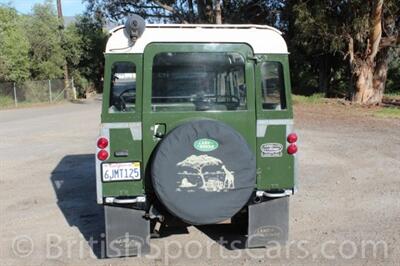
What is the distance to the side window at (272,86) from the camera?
544cm

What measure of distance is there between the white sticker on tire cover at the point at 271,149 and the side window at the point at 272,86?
0.39 m

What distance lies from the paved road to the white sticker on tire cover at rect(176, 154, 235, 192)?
77cm

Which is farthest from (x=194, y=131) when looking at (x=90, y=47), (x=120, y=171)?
(x=90, y=47)

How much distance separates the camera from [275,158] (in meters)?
5.48

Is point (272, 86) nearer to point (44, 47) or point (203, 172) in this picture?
point (203, 172)

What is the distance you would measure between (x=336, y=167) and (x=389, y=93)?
2567cm

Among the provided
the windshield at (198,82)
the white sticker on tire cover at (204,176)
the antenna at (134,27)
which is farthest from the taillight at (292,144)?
the antenna at (134,27)

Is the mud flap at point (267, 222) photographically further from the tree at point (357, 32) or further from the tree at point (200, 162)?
the tree at point (357, 32)

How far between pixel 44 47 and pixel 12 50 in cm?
483

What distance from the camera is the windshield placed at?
5.38 metres

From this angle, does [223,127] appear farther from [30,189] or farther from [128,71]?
[30,189]

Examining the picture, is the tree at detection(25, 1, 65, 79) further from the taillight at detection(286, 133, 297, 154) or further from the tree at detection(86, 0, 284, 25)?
the taillight at detection(286, 133, 297, 154)

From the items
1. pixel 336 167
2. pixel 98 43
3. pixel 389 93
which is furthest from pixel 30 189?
pixel 98 43

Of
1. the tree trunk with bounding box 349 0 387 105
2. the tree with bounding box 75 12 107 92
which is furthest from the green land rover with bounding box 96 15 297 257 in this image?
the tree with bounding box 75 12 107 92
